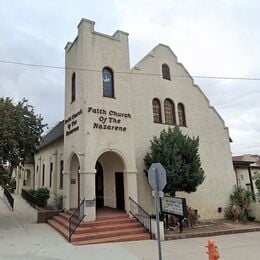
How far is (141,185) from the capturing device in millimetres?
14969

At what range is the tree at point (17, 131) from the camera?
13.1m

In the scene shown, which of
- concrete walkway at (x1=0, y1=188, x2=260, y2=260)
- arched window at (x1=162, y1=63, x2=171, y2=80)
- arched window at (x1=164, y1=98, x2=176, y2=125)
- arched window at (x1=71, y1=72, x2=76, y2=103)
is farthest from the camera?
arched window at (x1=162, y1=63, x2=171, y2=80)

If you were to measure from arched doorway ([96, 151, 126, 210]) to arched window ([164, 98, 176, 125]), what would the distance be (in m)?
4.60

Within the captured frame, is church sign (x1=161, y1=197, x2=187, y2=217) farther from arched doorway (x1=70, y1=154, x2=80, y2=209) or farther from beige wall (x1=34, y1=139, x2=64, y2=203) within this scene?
beige wall (x1=34, y1=139, x2=64, y2=203)

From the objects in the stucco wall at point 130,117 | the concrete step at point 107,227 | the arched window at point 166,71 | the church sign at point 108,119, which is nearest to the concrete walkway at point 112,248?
the concrete step at point 107,227

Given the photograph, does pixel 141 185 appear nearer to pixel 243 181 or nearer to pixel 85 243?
pixel 85 243

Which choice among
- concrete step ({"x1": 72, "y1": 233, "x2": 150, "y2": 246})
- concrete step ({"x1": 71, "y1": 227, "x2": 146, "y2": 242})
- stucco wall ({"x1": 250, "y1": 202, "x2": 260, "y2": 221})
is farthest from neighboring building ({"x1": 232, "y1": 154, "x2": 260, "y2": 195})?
concrete step ({"x1": 72, "y1": 233, "x2": 150, "y2": 246})

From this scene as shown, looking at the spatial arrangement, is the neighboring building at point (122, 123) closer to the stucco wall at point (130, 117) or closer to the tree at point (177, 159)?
the stucco wall at point (130, 117)

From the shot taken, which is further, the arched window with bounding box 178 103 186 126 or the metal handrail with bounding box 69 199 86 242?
the arched window with bounding box 178 103 186 126

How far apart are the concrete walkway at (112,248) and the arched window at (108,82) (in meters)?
7.57

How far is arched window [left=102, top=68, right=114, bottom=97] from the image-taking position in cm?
1445

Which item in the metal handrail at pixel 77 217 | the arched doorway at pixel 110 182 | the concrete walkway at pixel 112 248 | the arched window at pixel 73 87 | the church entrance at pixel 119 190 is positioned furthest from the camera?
the arched window at pixel 73 87

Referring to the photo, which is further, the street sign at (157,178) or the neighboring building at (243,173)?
the neighboring building at (243,173)

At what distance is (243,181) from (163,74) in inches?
444
